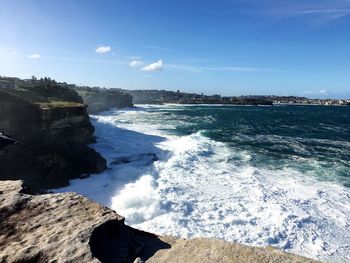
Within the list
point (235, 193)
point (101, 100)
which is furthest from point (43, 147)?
point (101, 100)

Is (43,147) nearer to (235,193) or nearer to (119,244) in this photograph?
(235,193)

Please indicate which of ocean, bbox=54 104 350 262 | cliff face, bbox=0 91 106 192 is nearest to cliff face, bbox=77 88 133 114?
cliff face, bbox=0 91 106 192

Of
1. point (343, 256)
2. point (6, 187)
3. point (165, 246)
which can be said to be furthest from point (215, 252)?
point (343, 256)

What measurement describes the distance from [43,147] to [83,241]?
24964 mm

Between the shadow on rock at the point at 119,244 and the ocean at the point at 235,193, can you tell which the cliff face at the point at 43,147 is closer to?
the ocean at the point at 235,193

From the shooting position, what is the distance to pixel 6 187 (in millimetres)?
7734

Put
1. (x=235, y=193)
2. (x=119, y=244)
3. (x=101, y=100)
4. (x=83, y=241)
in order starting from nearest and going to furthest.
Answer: (x=83, y=241) → (x=119, y=244) → (x=235, y=193) → (x=101, y=100)

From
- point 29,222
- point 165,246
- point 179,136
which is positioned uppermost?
point 29,222

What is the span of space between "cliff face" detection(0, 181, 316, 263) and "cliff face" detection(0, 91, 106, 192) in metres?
17.9

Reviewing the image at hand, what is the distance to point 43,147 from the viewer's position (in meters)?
29.0

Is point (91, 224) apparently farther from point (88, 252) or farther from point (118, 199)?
point (118, 199)

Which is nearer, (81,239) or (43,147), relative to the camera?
(81,239)

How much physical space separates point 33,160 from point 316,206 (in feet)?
65.5

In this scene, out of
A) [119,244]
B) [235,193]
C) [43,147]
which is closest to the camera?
[119,244]
